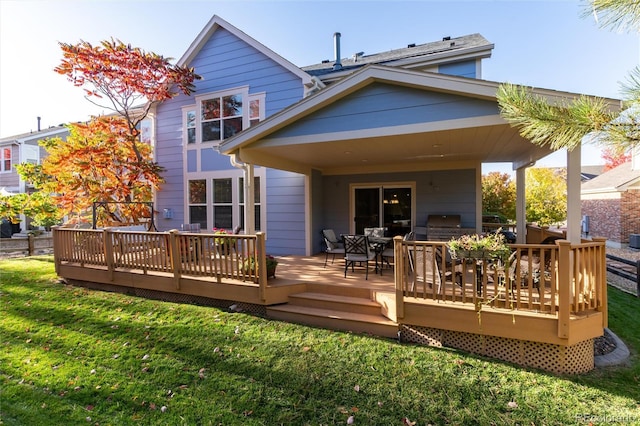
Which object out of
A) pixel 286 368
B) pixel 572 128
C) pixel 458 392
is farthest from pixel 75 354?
pixel 572 128

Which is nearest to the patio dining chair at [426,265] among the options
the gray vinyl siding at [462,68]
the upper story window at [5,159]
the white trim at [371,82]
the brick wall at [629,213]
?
the white trim at [371,82]

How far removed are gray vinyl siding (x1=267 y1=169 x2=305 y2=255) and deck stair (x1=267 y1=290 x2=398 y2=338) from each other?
3574 mm

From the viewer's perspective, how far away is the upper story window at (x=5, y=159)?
19.2 m

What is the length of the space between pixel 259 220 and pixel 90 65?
6.88m

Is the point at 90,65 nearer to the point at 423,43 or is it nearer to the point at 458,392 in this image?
the point at 423,43

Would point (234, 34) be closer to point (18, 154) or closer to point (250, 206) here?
point (250, 206)

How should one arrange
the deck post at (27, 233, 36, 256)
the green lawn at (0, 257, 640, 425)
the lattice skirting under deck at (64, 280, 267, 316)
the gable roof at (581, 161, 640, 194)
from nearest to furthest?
the green lawn at (0, 257, 640, 425), the lattice skirting under deck at (64, 280, 267, 316), the deck post at (27, 233, 36, 256), the gable roof at (581, 161, 640, 194)

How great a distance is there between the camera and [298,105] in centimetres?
535

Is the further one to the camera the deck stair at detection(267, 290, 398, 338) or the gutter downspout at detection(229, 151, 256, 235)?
the gutter downspout at detection(229, 151, 256, 235)

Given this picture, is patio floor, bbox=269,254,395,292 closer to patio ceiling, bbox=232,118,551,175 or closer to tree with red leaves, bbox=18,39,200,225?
patio ceiling, bbox=232,118,551,175

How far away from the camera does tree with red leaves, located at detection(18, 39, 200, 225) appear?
883 cm

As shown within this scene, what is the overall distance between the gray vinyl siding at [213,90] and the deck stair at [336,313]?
579 centimetres

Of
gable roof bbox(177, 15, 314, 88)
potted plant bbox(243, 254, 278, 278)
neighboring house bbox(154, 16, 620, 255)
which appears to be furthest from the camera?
gable roof bbox(177, 15, 314, 88)

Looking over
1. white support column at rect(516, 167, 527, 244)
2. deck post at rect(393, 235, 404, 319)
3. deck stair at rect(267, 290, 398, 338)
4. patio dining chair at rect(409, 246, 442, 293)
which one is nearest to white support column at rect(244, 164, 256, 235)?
deck stair at rect(267, 290, 398, 338)
